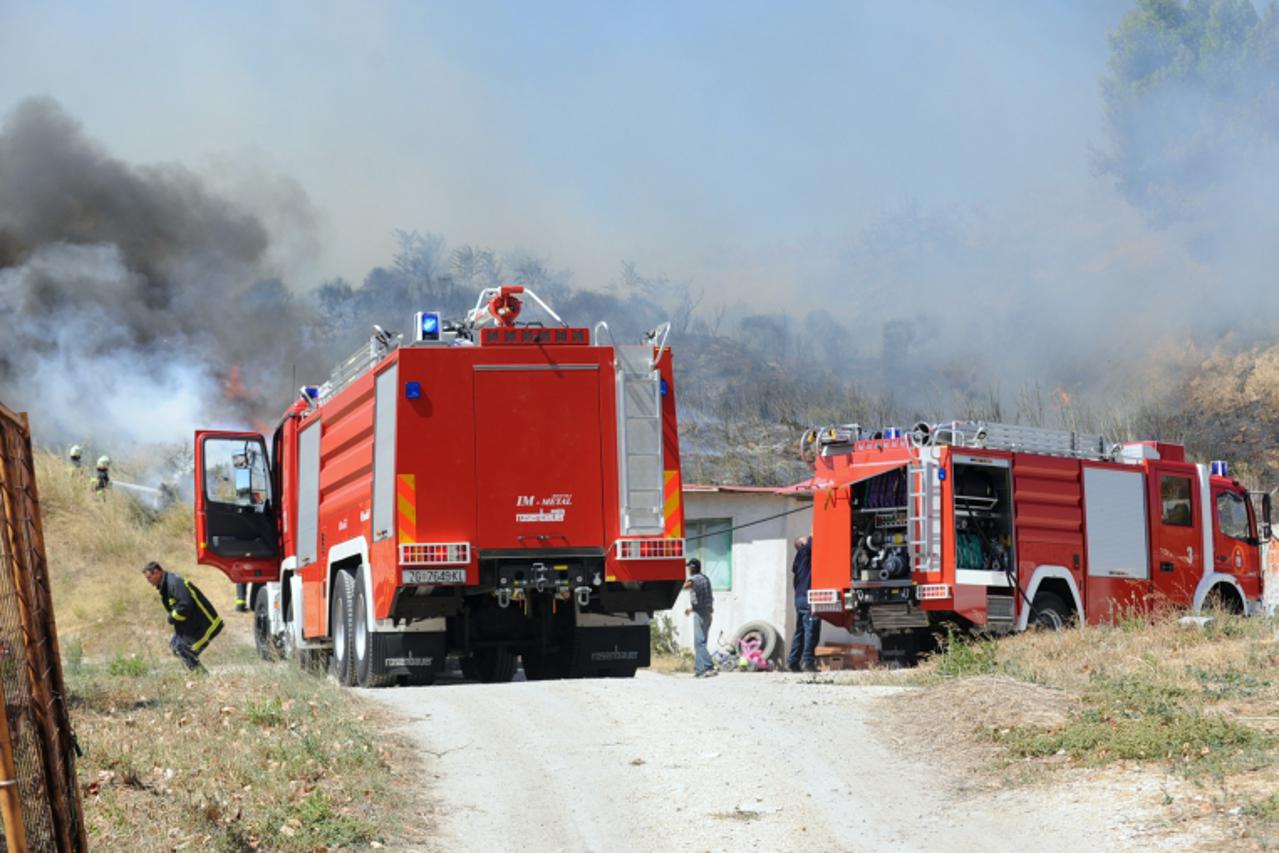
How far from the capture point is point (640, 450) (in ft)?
47.1

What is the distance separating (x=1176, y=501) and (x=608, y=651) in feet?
26.0

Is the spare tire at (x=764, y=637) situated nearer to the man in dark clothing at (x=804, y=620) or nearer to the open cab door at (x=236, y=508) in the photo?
the man in dark clothing at (x=804, y=620)

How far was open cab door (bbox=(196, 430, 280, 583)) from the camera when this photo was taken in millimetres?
19266

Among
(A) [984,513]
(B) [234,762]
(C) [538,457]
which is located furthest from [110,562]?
(B) [234,762]

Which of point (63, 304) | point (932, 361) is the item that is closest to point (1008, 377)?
point (932, 361)

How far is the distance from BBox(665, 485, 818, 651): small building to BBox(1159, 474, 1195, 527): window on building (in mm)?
5031

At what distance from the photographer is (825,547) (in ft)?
61.1

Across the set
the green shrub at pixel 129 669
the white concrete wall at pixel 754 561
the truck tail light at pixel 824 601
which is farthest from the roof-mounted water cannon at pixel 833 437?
the green shrub at pixel 129 669

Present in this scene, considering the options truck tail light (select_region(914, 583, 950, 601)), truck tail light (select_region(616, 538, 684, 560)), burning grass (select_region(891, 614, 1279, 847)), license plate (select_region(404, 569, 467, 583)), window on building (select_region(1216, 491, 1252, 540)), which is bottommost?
burning grass (select_region(891, 614, 1279, 847))

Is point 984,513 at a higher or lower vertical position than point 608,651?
higher

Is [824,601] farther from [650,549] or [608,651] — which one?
[650,549]

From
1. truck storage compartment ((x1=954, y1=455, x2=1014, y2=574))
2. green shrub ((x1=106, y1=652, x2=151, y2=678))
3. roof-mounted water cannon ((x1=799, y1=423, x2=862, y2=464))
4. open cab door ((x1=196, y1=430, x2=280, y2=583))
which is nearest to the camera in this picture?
green shrub ((x1=106, y1=652, x2=151, y2=678))

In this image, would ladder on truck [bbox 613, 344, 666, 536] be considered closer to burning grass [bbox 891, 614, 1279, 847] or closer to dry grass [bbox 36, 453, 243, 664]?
burning grass [bbox 891, 614, 1279, 847]

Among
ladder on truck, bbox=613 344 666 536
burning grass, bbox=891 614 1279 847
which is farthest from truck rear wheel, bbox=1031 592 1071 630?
ladder on truck, bbox=613 344 666 536
